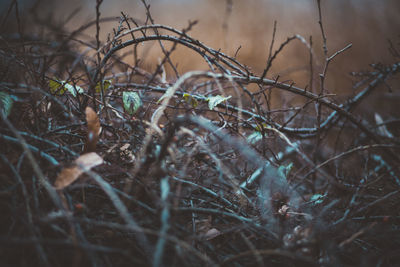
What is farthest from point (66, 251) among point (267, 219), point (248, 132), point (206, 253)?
point (248, 132)

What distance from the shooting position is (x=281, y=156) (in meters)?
0.87

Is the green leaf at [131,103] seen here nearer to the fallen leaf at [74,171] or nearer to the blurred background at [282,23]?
the fallen leaf at [74,171]

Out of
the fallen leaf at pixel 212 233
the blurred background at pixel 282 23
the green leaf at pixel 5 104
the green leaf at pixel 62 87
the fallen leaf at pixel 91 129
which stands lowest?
the fallen leaf at pixel 212 233

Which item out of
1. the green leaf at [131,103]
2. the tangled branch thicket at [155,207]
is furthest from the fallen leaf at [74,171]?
the green leaf at [131,103]

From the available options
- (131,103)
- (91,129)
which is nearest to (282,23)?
(131,103)

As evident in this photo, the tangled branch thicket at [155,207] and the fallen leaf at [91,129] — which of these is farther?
the fallen leaf at [91,129]

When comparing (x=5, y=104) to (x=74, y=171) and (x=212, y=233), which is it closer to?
(x=74, y=171)

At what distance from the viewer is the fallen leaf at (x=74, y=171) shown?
0.38 metres

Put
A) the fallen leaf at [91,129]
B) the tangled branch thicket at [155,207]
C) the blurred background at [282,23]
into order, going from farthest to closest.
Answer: the blurred background at [282,23]
the fallen leaf at [91,129]
the tangled branch thicket at [155,207]

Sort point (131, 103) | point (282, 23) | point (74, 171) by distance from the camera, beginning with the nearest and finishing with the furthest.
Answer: point (74, 171) → point (131, 103) → point (282, 23)

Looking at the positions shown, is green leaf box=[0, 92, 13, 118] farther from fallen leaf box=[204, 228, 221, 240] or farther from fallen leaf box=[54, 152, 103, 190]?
fallen leaf box=[204, 228, 221, 240]

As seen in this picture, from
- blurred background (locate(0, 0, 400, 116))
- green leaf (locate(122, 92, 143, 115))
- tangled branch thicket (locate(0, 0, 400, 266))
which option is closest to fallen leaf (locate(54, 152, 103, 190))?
tangled branch thicket (locate(0, 0, 400, 266))

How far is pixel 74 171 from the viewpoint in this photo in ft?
1.28

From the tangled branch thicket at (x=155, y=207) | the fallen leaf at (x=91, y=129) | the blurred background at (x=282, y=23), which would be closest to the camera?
the tangled branch thicket at (x=155, y=207)
